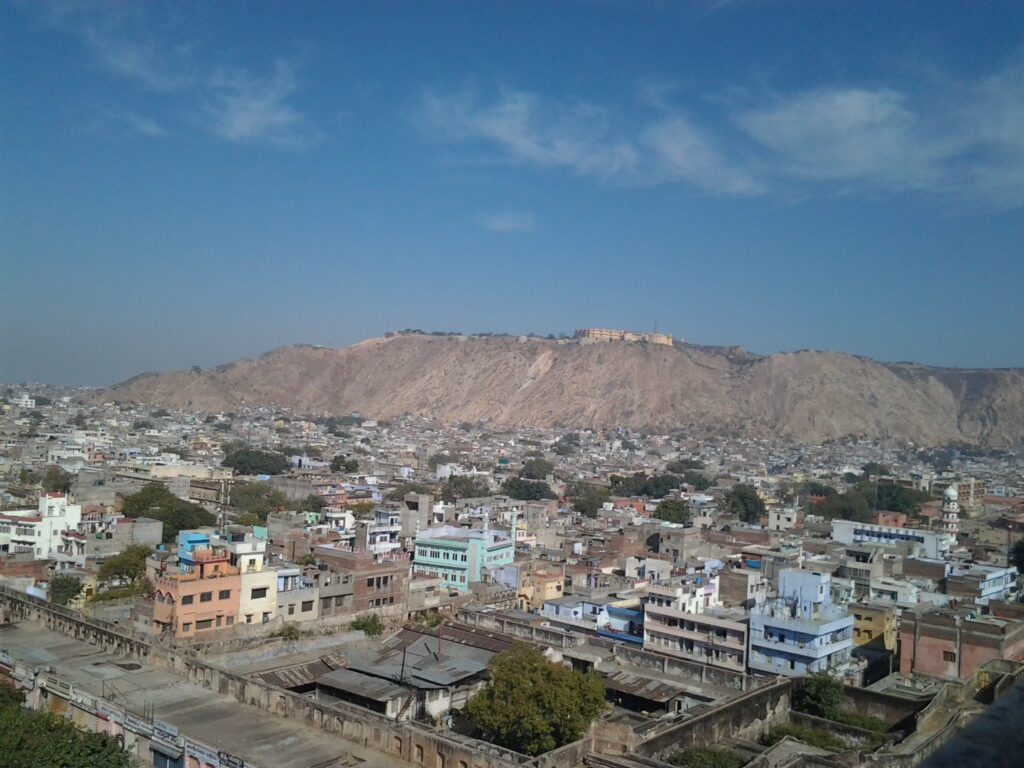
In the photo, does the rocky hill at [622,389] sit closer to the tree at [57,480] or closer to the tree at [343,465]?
the tree at [343,465]

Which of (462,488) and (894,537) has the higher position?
(462,488)

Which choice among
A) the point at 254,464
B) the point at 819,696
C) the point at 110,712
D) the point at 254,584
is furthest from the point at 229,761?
the point at 254,464

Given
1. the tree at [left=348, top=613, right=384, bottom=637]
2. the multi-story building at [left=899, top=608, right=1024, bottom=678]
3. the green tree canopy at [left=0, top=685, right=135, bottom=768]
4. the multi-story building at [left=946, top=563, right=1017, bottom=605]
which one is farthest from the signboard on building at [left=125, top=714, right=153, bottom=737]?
the multi-story building at [left=946, top=563, right=1017, bottom=605]

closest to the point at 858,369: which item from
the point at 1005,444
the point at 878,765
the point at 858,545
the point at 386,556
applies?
the point at 1005,444

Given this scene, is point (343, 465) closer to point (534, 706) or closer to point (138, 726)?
point (138, 726)

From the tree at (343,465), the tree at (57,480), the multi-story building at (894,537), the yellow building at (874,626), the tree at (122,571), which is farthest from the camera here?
the tree at (343,465)

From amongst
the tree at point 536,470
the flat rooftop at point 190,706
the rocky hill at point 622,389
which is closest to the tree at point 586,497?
the tree at point 536,470
